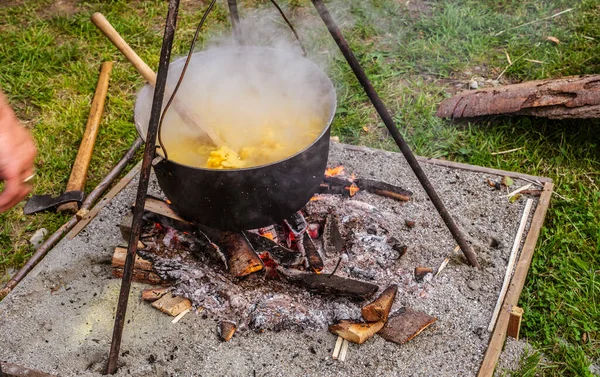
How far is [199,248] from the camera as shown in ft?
9.71

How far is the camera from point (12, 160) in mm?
1523

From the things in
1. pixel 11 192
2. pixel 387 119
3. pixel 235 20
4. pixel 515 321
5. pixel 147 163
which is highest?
pixel 11 192

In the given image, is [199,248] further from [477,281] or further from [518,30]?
[518,30]

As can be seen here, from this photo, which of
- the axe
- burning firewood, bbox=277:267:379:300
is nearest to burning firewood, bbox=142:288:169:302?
burning firewood, bbox=277:267:379:300

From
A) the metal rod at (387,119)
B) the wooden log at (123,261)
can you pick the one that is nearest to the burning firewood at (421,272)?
the metal rod at (387,119)

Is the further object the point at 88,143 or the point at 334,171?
Answer: the point at 88,143

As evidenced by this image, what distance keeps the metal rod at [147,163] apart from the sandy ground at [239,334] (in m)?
0.22

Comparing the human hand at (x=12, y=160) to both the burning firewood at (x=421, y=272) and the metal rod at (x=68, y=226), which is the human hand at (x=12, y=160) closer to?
the metal rod at (x=68, y=226)

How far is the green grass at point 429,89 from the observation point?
303 centimetres

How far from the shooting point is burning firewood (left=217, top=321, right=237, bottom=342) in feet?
8.54

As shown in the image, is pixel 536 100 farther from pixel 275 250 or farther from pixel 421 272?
pixel 275 250

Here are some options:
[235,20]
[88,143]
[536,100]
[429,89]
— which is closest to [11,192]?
[235,20]

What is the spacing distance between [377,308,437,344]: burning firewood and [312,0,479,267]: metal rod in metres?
0.43

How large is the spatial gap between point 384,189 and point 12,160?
221 centimetres
